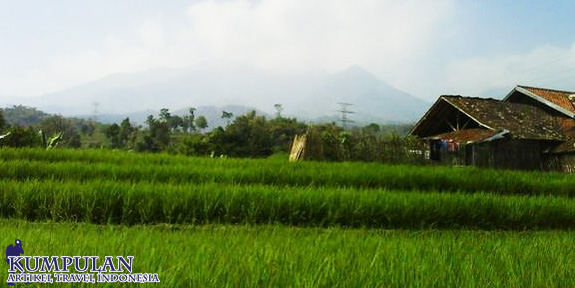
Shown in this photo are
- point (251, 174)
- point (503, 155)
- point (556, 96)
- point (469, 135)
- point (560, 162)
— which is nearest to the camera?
point (251, 174)

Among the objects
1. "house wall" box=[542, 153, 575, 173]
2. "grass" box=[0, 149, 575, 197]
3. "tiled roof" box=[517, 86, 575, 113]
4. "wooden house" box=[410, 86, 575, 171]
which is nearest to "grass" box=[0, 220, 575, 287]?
"grass" box=[0, 149, 575, 197]

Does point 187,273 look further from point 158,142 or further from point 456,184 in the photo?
point 158,142

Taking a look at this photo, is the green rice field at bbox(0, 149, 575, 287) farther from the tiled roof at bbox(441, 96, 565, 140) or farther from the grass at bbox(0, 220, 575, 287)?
the tiled roof at bbox(441, 96, 565, 140)

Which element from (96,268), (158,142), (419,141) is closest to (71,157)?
(96,268)

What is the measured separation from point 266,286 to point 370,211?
3549 mm

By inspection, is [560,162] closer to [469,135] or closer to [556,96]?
[469,135]

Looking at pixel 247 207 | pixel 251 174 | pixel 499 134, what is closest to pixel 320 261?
pixel 247 207

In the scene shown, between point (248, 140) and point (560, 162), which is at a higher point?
point (248, 140)

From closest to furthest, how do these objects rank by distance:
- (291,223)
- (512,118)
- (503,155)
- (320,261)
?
1. (320,261)
2. (291,223)
3. (503,155)
4. (512,118)

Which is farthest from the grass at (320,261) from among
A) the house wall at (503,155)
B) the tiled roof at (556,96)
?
the tiled roof at (556,96)

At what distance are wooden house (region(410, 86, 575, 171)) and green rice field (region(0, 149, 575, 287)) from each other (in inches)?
Result: 235

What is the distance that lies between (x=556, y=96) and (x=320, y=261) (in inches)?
863

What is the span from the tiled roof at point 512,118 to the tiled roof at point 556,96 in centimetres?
89

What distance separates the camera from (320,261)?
2447 millimetres
